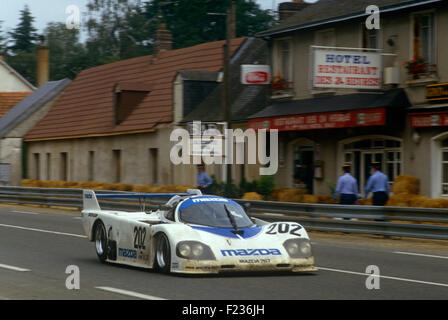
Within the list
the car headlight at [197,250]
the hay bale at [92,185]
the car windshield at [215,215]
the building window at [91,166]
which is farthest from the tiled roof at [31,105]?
the car headlight at [197,250]

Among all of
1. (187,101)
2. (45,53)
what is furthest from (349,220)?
(45,53)

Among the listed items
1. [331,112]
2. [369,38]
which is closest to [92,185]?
[331,112]

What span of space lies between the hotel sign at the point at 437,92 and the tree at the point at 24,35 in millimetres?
95302

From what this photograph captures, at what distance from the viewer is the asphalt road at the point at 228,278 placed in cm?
1041

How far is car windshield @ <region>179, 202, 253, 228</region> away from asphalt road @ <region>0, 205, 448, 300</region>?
88 cm

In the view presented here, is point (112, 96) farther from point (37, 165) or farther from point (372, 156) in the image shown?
point (372, 156)

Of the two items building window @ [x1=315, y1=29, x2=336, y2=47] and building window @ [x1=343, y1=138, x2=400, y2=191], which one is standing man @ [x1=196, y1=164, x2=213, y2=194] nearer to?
building window @ [x1=343, y1=138, x2=400, y2=191]

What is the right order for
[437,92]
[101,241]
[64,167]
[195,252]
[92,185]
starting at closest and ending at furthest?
[195,252] → [101,241] → [437,92] → [92,185] → [64,167]

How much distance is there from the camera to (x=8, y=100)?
61.2 metres

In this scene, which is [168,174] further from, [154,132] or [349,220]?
[349,220]

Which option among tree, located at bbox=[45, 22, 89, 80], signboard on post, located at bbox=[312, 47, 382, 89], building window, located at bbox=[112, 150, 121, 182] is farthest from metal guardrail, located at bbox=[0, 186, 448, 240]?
tree, located at bbox=[45, 22, 89, 80]

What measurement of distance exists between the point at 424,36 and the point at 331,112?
12.7 ft

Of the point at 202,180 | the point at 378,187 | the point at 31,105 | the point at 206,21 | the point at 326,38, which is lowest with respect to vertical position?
the point at 378,187
